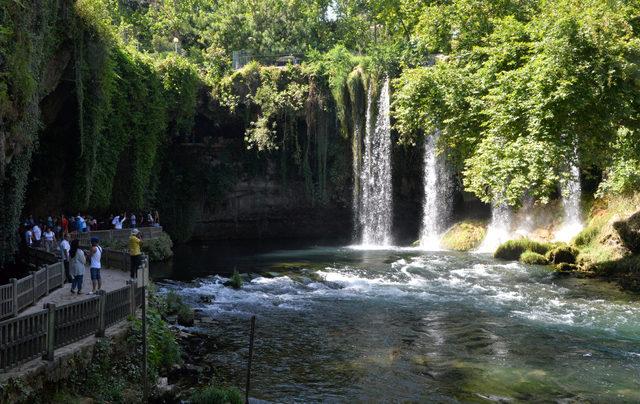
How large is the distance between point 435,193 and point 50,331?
32.5m

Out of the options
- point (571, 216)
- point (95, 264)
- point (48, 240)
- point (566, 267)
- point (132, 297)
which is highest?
point (571, 216)

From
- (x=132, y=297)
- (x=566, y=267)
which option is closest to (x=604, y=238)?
(x=566, y=267)

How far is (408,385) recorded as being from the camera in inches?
451

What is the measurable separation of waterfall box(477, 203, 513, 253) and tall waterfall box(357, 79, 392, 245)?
7.09 m

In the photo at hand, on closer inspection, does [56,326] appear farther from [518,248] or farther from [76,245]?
[518,248]

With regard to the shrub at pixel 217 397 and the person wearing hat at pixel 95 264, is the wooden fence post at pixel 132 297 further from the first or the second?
the person wearing hat at pixel 95 264

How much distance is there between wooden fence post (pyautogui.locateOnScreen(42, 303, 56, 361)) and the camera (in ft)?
30.2

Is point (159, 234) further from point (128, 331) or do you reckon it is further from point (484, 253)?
point (128, 331)

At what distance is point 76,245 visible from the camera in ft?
50.7

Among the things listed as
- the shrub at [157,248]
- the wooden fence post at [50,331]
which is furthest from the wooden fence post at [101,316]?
the shrub at [157,248]

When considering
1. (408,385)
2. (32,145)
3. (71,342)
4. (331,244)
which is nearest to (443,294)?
(408,385)

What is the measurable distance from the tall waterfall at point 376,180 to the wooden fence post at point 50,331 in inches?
1232

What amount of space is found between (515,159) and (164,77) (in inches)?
914

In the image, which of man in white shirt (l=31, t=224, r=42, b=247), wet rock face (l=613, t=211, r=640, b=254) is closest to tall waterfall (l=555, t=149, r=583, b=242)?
wet rock face (l=613, t=211, r=640, b=254)
